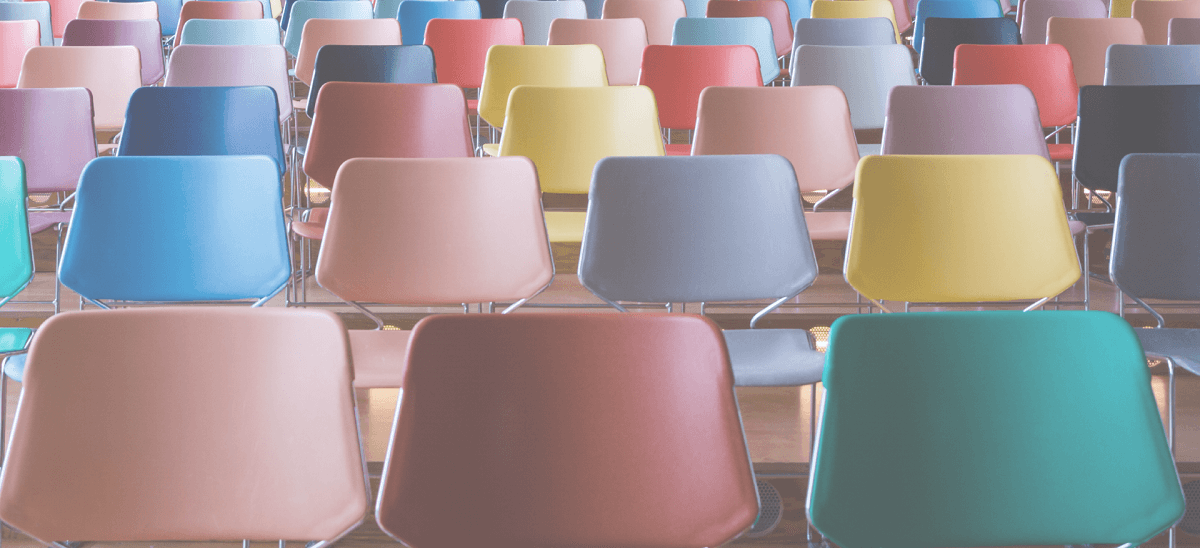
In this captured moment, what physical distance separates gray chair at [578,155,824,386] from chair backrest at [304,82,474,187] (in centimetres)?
107

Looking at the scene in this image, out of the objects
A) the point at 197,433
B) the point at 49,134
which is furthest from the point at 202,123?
the point at 197,433

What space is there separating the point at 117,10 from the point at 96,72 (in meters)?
1.61

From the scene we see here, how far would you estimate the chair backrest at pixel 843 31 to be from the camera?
16.3 ft

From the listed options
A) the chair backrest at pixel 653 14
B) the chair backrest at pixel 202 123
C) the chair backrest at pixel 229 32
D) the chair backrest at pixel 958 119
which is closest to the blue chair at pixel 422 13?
the chair backrest at pixel 229 32

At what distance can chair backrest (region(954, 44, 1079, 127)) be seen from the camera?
416 centimetres

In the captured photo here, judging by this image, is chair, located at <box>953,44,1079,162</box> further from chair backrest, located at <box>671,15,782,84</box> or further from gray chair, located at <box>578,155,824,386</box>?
gray chair, located at <box>578,155,824,386</box>

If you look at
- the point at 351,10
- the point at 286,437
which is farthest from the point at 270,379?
the point at 351,10

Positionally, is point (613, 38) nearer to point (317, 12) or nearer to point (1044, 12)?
point (317, 12)

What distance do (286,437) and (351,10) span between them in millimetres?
4580

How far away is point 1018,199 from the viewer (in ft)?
7.86

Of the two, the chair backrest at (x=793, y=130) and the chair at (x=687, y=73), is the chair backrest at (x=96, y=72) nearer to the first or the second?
the chair at (x=687, y=73)

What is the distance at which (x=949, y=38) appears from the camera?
4793mm

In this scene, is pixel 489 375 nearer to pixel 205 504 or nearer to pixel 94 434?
pixel 205 504

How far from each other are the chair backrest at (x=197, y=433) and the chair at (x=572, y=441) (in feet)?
0.36
